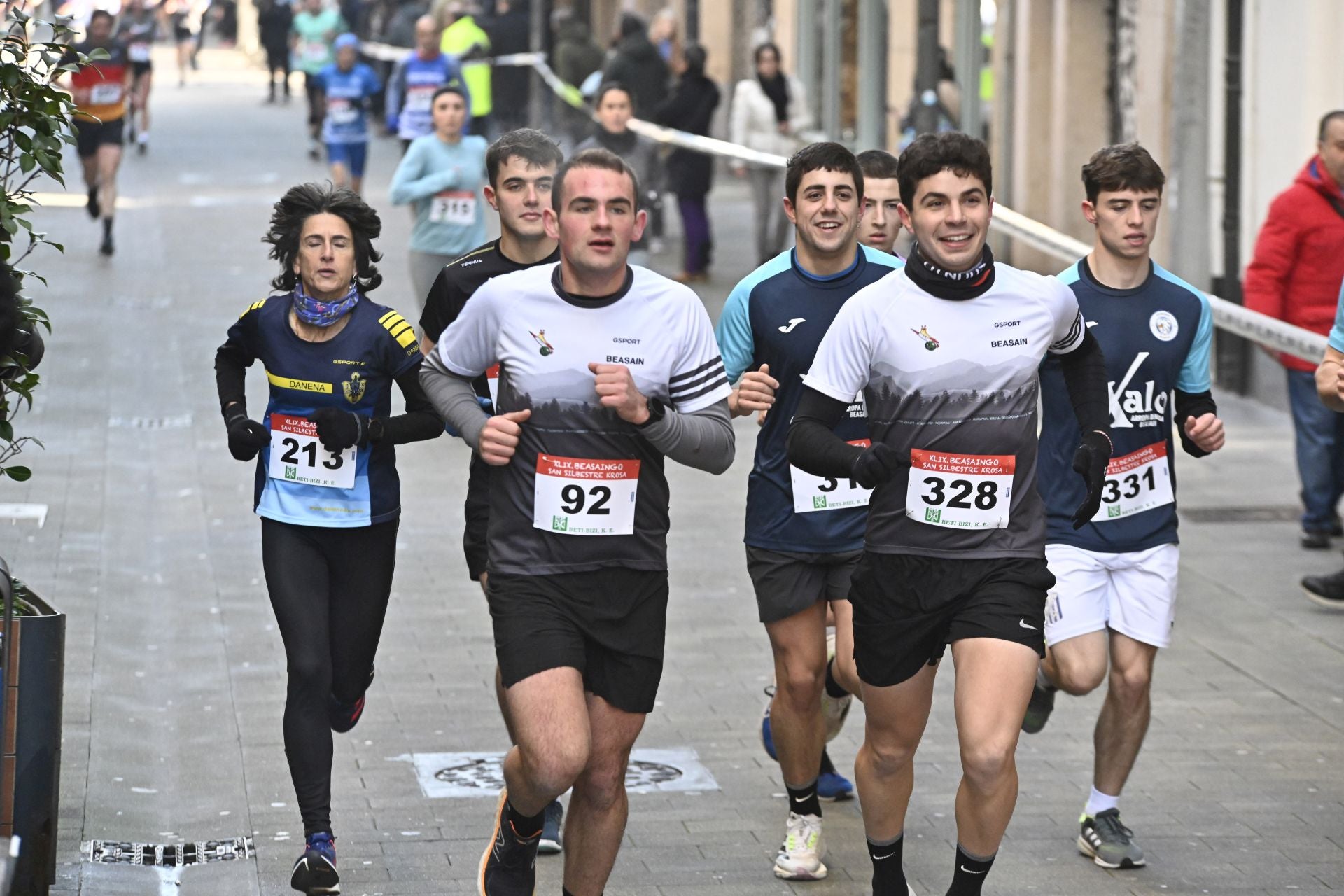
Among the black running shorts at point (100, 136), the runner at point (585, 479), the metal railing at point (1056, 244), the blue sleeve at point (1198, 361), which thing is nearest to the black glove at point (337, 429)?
the runner at point (585, 479)

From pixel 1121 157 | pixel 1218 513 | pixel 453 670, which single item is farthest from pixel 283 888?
pixel 1218 513

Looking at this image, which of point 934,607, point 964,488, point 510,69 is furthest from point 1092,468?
point 510,69

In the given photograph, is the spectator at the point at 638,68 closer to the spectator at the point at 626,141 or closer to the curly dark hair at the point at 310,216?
the spectator at the point at 626,141

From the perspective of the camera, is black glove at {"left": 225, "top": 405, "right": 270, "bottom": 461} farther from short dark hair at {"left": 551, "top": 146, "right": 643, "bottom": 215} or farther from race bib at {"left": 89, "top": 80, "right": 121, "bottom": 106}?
race bib at {"left": 89, "top": 80, "right": 121, "bottom": 106}

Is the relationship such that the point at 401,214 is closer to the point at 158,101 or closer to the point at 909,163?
the point at 158,101

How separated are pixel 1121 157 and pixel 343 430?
2.32 metres

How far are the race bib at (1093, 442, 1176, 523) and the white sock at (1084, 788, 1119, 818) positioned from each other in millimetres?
795

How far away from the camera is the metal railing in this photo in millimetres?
10172

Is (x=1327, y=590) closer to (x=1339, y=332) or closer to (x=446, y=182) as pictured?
(x=1339, y=332)

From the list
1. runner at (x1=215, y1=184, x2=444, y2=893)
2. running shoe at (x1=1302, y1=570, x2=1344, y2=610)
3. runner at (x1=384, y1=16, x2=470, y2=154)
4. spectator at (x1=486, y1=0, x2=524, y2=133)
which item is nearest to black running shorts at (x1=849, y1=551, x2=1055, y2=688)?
runner at (x1=215, y1=184, x2=444, y2=893)

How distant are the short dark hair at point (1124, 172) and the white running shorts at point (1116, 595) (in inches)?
40.5

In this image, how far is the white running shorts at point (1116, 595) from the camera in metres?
6.52

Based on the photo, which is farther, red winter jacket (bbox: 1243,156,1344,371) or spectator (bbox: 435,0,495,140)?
spectator (bbox: 435,0,495,140)

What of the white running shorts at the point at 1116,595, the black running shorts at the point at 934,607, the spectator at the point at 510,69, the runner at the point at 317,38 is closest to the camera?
the black running shorts at the point at 934,607
